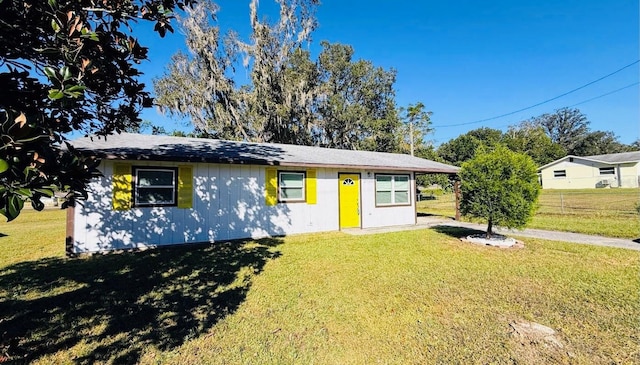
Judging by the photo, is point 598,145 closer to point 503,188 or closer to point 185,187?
point 503,188

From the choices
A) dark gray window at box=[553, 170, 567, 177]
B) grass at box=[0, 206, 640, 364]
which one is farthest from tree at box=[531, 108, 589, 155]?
grass at box=[0, 206, 640, 364]

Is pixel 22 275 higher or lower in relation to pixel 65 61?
lower

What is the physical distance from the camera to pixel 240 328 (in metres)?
3.45

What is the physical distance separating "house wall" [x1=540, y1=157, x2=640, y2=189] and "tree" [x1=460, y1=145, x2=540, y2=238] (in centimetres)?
3591

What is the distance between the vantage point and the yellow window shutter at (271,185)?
383 inches

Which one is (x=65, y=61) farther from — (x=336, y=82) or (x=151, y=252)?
(x=336, y=82)

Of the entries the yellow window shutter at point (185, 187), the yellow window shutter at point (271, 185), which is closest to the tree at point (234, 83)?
the yellow window shutter at point (271, 185)

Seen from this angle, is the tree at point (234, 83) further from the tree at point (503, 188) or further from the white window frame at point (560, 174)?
the white window frame at point (560, 174)

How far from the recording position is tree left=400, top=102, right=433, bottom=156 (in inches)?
1288

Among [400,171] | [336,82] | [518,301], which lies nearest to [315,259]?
[518,301]

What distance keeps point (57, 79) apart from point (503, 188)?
28.3 feet

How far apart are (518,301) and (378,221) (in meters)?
7.61

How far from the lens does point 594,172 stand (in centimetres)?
3403

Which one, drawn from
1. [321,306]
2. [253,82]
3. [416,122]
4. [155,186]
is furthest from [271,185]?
[416,122]
